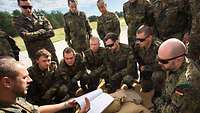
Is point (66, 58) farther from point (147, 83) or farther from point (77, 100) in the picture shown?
point (77, 100)

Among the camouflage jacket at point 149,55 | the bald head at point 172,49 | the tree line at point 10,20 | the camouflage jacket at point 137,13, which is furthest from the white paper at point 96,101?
the tree line at point 10,20

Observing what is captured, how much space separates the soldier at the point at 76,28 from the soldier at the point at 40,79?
2421mm

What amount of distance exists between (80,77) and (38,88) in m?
0.72

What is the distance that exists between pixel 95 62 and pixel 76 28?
1.81m

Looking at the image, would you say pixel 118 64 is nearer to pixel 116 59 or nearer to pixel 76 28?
pixel 116 59

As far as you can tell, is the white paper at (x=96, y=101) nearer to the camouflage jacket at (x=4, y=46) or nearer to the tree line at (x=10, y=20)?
the camouflage jacket at (x=4, y=46)

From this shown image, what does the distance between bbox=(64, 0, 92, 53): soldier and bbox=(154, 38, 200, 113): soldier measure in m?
4.32

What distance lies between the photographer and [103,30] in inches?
332

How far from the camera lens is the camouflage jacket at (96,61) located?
618 centimetres

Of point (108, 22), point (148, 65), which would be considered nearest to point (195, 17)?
point (148, 65)

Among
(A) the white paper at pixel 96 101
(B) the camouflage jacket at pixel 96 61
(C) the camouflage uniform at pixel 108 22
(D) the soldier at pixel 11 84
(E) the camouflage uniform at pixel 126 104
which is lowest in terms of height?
(E) the camouflage uniform at pixel 126 104

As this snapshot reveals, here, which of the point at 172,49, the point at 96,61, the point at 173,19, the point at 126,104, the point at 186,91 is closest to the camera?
the point at 186,91

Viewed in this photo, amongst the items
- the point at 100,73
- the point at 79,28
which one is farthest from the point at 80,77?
the point at 79,28

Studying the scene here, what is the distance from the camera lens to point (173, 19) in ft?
19.0
